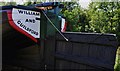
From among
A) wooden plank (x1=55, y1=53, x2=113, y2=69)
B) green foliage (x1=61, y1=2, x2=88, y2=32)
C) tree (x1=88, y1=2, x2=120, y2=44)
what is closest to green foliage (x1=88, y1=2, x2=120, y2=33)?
tree (x1=88, y1=2, x2=120, y2=44)

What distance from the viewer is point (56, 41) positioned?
3.55 metres

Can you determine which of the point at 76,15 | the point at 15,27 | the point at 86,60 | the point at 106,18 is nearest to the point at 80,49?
the point at 86,60

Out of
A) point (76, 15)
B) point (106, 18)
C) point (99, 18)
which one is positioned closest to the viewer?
point (106, 18)

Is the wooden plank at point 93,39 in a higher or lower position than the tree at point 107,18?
higher

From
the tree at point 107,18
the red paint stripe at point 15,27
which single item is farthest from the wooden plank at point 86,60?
the tree at point 107,18

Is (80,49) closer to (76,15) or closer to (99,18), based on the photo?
(99,18)

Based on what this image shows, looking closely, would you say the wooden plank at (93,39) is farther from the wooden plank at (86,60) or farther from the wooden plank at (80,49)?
the wooden plank at (86,60)

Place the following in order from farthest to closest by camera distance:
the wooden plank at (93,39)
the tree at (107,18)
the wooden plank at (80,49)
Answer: the tree at (107,18), the wooden plank at (80,49), the wooden plank at (93,39)

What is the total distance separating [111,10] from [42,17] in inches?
546

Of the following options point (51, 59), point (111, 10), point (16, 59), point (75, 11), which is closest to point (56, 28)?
point (51, 59)

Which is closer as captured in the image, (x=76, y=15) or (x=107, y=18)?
(x=107, y=18)

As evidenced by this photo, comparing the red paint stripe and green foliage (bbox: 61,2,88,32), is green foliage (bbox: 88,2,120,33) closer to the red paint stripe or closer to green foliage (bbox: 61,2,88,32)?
green foliage (bbox: 61,2,88,32)

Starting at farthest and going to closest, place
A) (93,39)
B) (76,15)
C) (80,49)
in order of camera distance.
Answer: (76,15)
(80,49)
(93,39)

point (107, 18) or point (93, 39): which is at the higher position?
point (93, 39)
